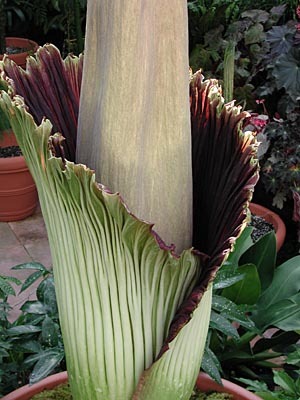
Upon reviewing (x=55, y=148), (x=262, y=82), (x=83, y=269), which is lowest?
(x=262, y=82)

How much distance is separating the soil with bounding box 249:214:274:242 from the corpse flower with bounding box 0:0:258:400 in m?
1.53

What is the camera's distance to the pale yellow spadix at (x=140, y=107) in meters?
0.67

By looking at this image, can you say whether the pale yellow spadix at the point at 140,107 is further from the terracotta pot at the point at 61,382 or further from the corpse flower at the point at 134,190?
the terracotta pot at the point at 61,382

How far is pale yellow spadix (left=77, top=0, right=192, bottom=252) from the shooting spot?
67 cm

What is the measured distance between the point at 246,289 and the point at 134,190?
31.8 inches

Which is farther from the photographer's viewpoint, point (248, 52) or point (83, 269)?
point (248, 52)

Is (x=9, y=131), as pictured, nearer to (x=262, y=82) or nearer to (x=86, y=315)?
(x=262, y=82)

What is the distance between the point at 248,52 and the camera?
2.82 metres

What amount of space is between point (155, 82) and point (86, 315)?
11.3 inches

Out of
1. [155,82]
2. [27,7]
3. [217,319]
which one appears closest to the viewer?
[155,82]

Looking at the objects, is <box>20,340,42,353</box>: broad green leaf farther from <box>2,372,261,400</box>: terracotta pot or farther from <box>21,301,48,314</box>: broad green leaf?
<box>2,372,261,400</box>: terracotta pot

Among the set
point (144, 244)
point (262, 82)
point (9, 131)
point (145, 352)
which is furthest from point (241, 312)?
point (9, 131)

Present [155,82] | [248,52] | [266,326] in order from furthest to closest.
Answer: [248,52], [266,326], [155,82]

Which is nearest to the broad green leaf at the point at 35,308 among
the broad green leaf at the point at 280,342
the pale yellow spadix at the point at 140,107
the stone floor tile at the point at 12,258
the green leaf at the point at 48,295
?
the green leaf at the point at 48,295
